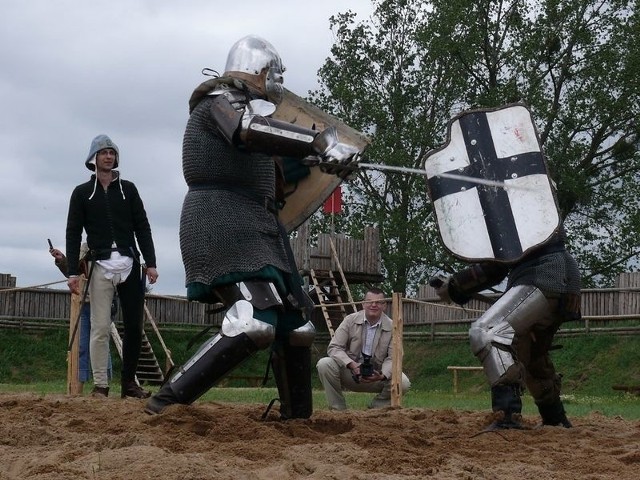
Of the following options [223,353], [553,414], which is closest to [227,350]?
[223,353]

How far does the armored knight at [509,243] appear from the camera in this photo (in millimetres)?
5586

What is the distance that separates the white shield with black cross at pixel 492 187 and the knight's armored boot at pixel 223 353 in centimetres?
126

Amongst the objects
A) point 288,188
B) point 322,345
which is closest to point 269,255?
point 288,188

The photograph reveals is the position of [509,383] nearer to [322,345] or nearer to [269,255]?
[269,255]

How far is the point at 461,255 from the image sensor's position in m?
5.80

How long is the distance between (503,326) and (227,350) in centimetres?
141

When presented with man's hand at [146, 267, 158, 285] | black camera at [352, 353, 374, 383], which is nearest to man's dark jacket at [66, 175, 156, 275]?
man's hand at [146, 267, 158, 285]

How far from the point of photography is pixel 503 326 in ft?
18.3

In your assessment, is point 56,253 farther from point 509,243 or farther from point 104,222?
point 509,243

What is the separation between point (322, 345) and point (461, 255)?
2054 centimetres

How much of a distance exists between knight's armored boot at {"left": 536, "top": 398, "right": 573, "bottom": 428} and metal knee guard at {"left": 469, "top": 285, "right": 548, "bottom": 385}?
0.61 metres

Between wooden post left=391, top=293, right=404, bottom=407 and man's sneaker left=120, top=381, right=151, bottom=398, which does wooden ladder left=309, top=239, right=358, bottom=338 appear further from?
man's sneaker left=120, top=381, right=151, bottom=398

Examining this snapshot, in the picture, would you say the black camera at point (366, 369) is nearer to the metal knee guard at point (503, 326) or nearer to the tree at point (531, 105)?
the metal knee guard at point (503, 326)

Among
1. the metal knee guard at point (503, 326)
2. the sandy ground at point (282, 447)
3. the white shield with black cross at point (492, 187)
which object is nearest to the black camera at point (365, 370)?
the sandy ground at point (282, 447)
